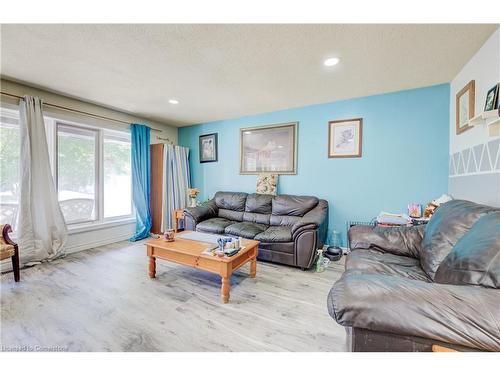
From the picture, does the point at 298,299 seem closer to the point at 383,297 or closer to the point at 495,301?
the point at 383,297

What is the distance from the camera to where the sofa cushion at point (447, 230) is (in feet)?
4.44

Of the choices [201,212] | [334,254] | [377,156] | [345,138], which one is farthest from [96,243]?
[377,156]

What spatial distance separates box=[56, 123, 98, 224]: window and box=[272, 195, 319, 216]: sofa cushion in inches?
117

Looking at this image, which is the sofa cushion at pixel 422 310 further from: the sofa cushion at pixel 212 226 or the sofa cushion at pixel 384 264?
the sofa cushion at pixel 212 226

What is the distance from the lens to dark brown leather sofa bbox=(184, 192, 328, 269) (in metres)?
2.51

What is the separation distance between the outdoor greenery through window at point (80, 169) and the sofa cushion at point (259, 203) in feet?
7.39

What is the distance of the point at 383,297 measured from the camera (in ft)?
2.58

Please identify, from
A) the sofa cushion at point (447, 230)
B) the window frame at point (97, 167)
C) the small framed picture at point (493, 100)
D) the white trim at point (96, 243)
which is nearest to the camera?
the sofa cushion at point (447, 230)

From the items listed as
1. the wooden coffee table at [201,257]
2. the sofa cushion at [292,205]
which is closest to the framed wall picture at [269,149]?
the sofa cushion at [292,205]

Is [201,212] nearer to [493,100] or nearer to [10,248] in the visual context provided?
[10,248]

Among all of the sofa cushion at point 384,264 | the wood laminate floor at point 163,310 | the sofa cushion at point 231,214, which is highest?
the sofa cushion at point 231,214

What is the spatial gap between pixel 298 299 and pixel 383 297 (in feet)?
4.23
